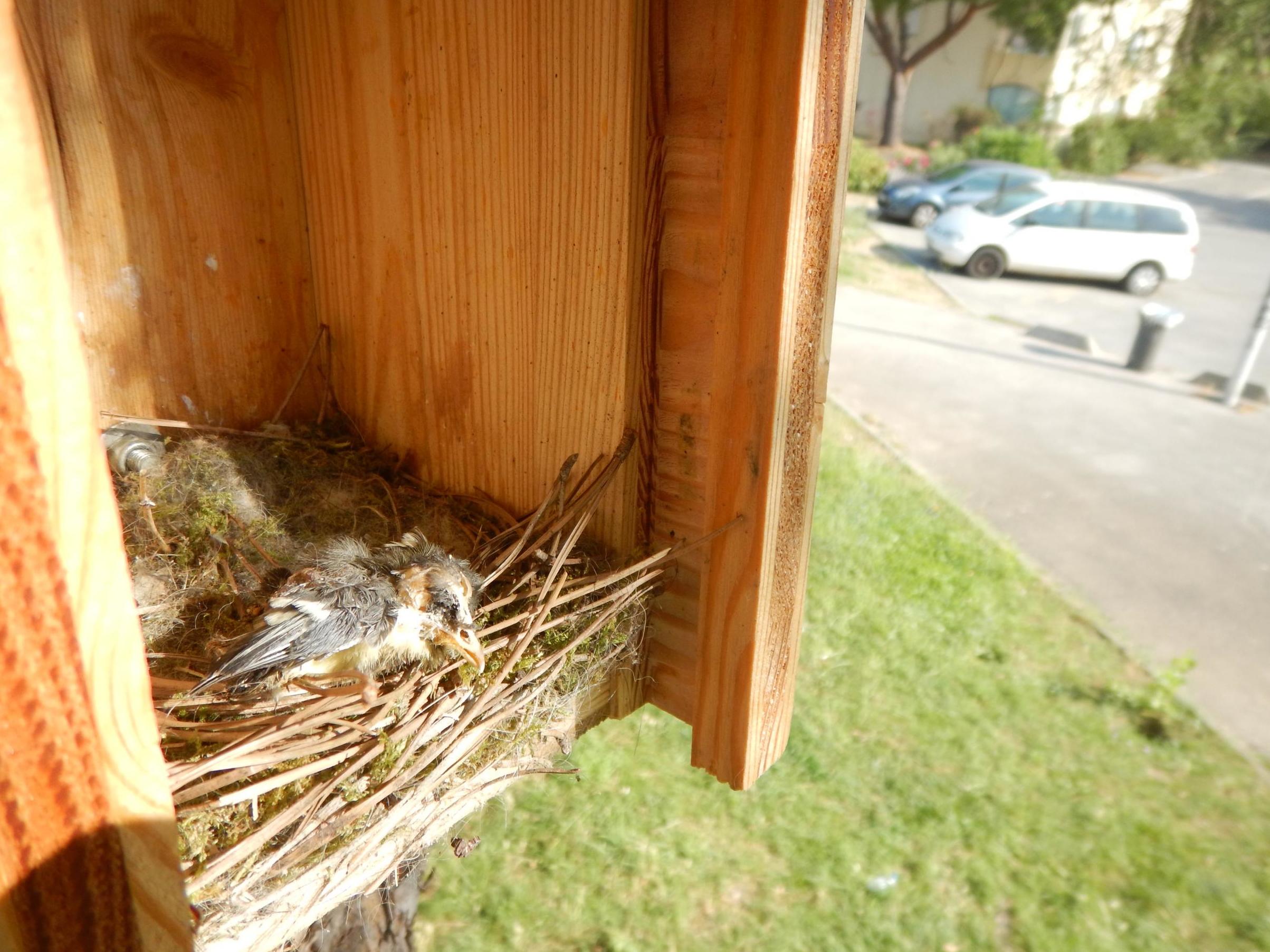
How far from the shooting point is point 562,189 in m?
1.36

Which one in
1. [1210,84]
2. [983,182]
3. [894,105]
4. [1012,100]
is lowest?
[983,182]

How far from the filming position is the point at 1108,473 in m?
7.13

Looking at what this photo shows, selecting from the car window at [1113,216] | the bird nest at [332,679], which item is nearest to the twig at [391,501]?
the bird nest at [332,679]

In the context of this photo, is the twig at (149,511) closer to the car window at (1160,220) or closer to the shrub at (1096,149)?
the car window at (1160,220)

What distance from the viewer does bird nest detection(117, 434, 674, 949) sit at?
1.00 m

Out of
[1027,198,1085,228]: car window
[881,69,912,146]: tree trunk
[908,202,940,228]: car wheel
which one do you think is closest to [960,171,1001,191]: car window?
[908,202,940,228]: car wheel

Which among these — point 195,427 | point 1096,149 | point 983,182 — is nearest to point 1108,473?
point 195,427

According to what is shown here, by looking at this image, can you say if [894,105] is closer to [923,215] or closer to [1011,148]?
[1011,148]

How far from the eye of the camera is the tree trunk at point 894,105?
2448 centimetres

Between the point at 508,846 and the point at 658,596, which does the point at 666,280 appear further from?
the point at 508,846

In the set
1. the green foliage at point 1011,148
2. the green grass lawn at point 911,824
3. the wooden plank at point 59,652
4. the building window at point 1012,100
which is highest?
the building window at point 1012,100

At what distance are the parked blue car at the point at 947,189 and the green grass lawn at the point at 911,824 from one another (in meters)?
12.2

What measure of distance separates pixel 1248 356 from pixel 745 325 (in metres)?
9.63

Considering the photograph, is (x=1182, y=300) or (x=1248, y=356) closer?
(x=1248, y=356)
